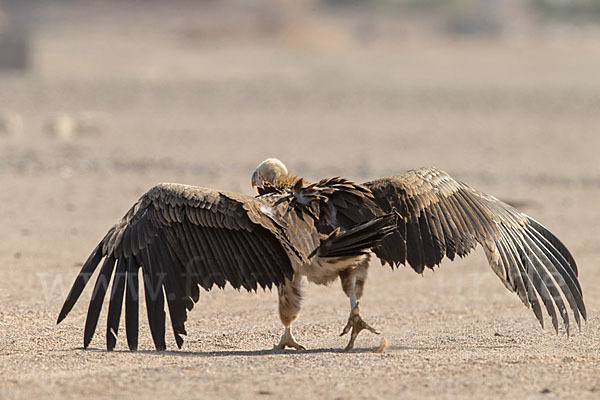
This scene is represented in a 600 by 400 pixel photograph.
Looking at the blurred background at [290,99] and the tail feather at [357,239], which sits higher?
the blurred background at [290,99]

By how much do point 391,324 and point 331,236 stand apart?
1.75 m

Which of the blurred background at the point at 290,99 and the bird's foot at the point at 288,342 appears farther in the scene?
the blurred background at the point at 290,99

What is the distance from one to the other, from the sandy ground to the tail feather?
2.06 ft

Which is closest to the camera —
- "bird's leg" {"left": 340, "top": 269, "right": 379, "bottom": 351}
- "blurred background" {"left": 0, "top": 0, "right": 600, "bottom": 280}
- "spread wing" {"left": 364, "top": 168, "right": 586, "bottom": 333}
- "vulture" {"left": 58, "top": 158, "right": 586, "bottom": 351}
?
"vulture" {"left": 58, "top": 158, "right": 586, "bottom": 351}

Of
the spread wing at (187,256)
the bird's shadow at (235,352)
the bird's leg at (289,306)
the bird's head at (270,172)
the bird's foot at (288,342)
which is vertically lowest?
the bird's shadow at (235,352)

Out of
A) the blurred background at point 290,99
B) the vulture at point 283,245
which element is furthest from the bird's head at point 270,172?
the blurred background at point 290,99

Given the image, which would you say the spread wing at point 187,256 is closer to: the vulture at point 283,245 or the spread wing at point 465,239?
the vulture at point 283,245

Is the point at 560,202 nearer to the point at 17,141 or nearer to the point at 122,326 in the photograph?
the point at 122,326

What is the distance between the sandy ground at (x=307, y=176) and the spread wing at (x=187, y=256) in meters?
0.31

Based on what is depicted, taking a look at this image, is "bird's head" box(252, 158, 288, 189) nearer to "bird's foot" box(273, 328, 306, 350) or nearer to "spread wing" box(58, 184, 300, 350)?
"spread wing" box(58, 184, 300, 350)

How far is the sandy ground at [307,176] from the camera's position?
18.0ft

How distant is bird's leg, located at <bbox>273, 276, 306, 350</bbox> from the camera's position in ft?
21.3

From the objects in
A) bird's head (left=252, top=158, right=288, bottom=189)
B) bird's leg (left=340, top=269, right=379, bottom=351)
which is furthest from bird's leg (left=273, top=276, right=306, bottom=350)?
bird's head (left=252, top=158, right=288, bottom=189)

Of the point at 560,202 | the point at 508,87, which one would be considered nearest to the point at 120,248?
the point at 560,202
